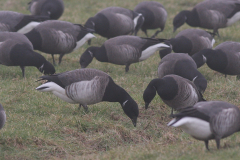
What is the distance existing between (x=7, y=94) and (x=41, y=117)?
58.6 inches

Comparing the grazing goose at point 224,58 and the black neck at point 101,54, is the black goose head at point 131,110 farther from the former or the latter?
the black neck at point 101,54

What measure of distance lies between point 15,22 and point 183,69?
558 cm

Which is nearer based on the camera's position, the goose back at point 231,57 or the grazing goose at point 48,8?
the goose back at point 231,57

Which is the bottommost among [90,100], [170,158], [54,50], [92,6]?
[92,6]

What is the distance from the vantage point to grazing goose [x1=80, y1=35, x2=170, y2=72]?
9.77 metres

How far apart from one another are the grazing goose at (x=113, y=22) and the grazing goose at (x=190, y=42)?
2.56 m

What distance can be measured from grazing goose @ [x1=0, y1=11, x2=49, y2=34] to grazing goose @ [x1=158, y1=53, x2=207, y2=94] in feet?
15.9

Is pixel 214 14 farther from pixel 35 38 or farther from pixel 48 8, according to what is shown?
pixel 35 38

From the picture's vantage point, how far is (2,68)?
9836mm

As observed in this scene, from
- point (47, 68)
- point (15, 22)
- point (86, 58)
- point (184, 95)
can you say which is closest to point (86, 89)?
point (184, 95)

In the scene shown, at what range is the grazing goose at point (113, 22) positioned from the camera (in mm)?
12212

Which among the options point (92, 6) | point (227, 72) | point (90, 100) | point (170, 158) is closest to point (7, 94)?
point (90, 100)

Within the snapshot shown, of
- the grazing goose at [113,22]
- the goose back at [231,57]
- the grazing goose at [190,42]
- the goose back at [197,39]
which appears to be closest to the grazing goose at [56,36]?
the grazing goose at [113,22]

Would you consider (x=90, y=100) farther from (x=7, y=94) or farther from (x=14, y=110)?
(x=7, y=94)
